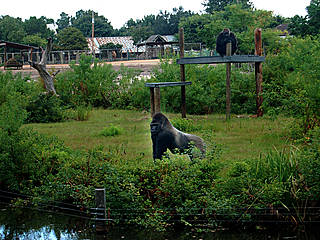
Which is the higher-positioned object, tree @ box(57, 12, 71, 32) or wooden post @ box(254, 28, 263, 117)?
tree @ box(57, 12, 71, 32)

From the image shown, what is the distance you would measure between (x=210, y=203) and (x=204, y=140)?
2.25 m

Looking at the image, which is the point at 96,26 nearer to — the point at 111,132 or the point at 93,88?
the point at 93,88

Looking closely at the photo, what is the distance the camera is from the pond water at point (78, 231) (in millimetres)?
6078

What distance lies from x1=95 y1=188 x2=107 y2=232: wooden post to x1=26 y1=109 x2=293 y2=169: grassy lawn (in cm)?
180

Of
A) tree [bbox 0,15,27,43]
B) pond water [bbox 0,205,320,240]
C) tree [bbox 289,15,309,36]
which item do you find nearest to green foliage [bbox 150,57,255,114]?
pond water [bbox 0,205,320,240]

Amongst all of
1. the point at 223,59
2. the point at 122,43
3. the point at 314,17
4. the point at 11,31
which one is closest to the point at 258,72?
the point at 223,59

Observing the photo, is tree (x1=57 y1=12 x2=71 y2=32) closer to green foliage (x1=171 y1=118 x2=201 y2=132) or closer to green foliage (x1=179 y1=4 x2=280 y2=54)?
green foliage (x1=179 y1=4 x2=280 y2=54)

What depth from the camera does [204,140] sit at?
27.6 ft

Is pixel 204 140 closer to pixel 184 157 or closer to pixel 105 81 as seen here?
pixel 184 157

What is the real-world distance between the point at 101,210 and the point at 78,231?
2.00 feet

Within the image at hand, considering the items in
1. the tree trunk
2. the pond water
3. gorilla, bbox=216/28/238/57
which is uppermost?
gorilla, bbox=216/28/238/57

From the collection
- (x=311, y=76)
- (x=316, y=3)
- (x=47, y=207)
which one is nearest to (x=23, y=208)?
(x=47, y=207)

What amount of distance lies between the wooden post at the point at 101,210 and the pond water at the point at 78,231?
0.34 feet

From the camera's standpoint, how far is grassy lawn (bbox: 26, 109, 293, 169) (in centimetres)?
957
